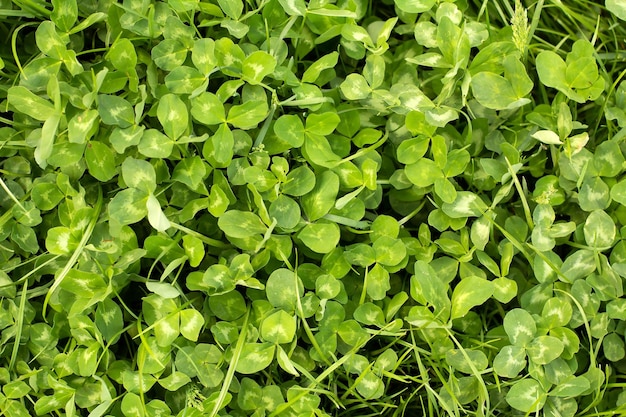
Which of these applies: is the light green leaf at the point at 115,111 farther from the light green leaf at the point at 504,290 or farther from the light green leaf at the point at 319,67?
the light green leaf at the point at 504,290

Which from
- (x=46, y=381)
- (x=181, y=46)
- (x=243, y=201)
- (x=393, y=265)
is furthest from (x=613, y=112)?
(x=46, y=381)

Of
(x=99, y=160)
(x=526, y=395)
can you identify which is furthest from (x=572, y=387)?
(x=99, y=160)

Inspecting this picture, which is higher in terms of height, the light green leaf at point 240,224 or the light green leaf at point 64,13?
the light green leaf at point 64,13

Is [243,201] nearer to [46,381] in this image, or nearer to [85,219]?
[85,219]

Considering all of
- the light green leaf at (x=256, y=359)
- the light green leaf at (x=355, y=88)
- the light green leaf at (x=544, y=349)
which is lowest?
the light green leaf at (x=256, y=359)

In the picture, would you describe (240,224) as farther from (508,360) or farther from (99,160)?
(508,360)

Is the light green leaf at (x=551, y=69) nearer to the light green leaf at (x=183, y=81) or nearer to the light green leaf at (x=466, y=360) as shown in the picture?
the light green leaf at (x=466, y=360)

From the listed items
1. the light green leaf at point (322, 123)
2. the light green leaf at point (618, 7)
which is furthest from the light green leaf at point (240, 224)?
the light green leaf at point (618, 7)

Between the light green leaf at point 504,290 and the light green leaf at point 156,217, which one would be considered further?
the light green leaf at point 504,290

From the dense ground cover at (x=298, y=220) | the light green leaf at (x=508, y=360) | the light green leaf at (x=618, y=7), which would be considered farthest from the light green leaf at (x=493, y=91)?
the light green leaf at (x=508, y=360)

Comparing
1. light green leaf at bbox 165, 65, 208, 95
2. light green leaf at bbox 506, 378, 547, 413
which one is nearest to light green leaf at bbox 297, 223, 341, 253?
light green leaf at bbox 165, 65, 208, 95
